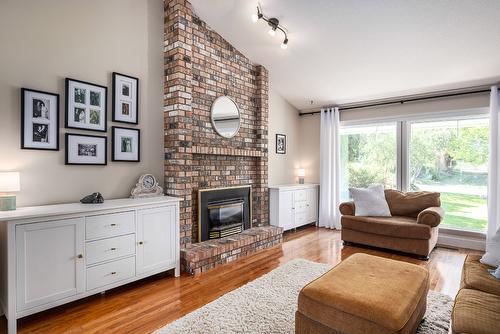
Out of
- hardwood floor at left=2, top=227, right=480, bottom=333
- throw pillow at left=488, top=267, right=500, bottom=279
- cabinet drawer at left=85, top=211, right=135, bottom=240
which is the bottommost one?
hardwood floor at left=2, top=227, right=480, bottom=333

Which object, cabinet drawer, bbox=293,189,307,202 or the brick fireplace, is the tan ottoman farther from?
cabinet drawer, bbox=293,189,307,202

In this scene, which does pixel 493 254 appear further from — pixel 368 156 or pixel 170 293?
pixel 368 156

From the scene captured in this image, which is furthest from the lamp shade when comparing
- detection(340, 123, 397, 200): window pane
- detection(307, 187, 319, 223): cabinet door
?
detection(340, 123, 397, 200): window pane

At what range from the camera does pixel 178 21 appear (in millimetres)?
3406

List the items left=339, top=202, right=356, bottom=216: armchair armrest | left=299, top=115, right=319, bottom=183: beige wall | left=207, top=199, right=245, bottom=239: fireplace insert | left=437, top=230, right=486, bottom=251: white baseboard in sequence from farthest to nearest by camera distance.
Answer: left=299, top=115, right=319, bottom=183: beige wall
left=339, top=202, right=356, bottom=216: armchair armrest
left=437, top=230, right=486, bottom=251: white baseboard
left=207, top=199, right=245, bottom=239: fireplace insert

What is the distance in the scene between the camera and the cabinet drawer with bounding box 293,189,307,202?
5.07 meters

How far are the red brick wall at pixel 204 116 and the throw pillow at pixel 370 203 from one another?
1.43 m

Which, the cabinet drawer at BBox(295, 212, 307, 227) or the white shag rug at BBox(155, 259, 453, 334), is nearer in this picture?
the white shag rug at BBox(155, 259, 453, 334)

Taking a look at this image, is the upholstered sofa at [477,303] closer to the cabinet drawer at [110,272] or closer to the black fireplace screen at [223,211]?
the cabinet drawer at [110,272]

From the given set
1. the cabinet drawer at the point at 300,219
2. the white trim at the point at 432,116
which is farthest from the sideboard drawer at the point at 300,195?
the white trim at the point at 432,116

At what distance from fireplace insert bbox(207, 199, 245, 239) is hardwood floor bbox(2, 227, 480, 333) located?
0.52 m

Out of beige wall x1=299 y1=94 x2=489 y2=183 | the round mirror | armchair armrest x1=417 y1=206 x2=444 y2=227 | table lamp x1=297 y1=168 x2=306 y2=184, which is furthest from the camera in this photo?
table lamp x1=297 y1=168 x2=306 y2=184

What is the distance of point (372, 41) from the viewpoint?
3520mm

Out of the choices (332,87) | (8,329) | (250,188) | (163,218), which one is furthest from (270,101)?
(8,329)
